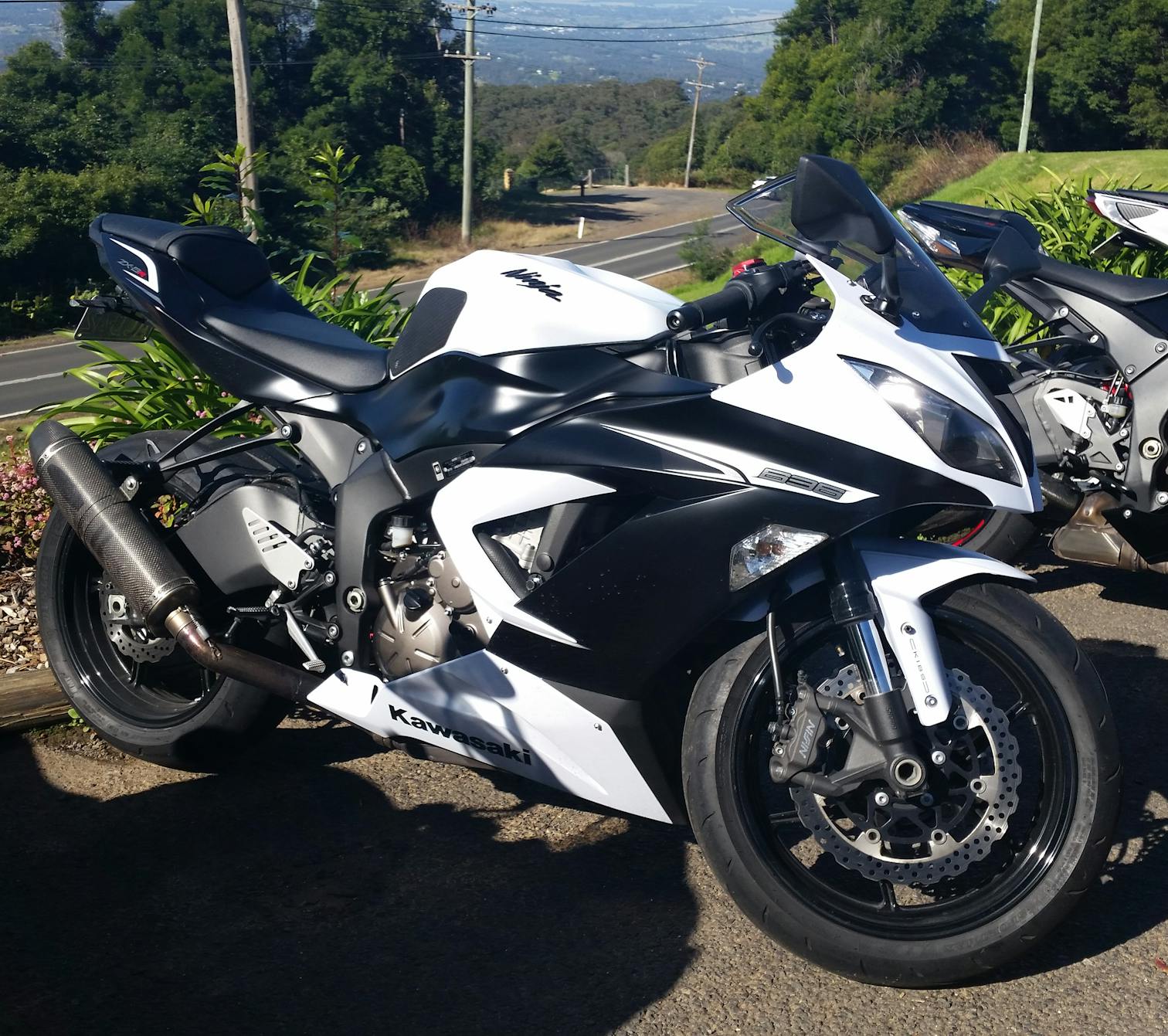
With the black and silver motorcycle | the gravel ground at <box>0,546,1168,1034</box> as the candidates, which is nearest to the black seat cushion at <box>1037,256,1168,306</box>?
the black and silver motorcycle

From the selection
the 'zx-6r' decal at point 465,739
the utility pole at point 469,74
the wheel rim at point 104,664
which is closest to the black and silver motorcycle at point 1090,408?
the 'zx-6r' decal at point 465,739

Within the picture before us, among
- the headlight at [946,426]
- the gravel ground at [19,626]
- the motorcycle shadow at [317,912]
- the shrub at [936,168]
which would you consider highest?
the headlight at [946,426]

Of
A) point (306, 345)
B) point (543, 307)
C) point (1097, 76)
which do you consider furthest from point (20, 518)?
point (1097, 76)

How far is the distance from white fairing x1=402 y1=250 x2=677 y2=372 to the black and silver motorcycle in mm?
2205

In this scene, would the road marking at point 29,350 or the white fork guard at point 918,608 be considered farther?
the road marking at point 29,350

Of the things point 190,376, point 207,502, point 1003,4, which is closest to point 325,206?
point 190,376

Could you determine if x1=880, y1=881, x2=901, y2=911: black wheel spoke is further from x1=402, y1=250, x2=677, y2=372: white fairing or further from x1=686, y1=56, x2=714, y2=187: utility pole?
x1=686, y1=56, x2=714, y2=187: utility pole

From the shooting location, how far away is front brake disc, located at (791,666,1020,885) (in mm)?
2734

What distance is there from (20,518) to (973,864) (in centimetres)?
386

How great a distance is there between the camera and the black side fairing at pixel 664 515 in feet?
8.64

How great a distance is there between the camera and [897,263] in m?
2.84

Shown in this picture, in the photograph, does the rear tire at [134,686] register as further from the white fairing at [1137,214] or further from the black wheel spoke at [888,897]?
the white fairing at [1137,214]

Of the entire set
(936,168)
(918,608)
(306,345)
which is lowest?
(936,168)

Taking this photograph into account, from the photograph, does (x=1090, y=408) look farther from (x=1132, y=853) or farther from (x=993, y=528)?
(x=1132, y=853)
